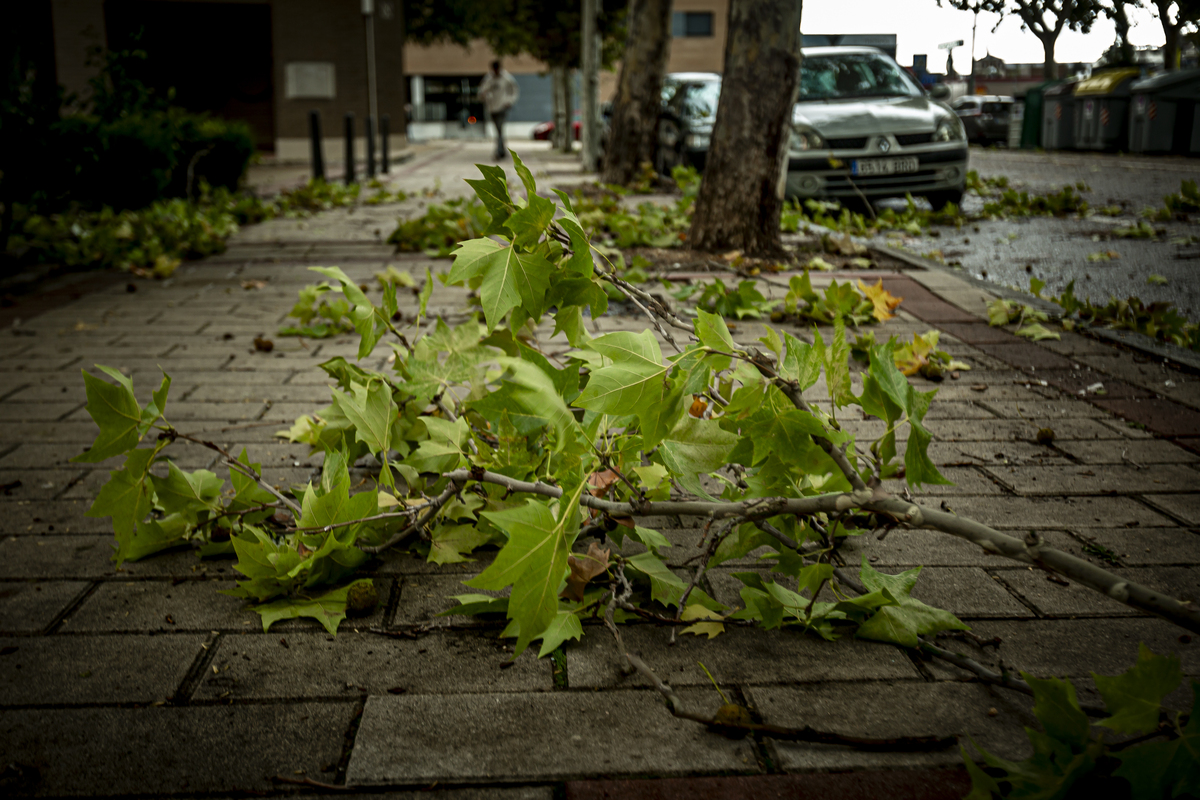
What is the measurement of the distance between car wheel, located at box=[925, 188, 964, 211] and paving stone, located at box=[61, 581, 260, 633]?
9.88m

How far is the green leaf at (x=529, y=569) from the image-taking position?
1.49 metres

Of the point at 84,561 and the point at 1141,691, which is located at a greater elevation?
the point at 1141,691

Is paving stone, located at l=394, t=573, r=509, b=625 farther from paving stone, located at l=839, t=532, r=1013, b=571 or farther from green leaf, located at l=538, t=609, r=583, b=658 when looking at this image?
paving stone, located at l=839, t=532, r=1013, b=571

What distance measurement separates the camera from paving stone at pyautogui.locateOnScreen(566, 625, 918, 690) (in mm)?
1771

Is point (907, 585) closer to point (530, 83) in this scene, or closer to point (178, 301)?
point (178, 301)

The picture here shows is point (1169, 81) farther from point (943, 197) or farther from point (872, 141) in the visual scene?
point (872, 141)

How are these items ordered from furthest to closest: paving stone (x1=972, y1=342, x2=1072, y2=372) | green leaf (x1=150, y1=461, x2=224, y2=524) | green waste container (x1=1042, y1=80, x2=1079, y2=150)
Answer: green waste container (x1=1042, y1=80, x2=1079, y2=150) → paving stone (x1=972, y1=342, x2=1072, y2=372) → green leaf (x1=150, y1=461, x2=224, y2=524)

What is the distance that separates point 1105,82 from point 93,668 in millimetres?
26997

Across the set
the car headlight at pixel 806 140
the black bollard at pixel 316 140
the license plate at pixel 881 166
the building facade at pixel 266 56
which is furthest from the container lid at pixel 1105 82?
the black bollard at pixel 316 140

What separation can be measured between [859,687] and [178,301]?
5229 mm

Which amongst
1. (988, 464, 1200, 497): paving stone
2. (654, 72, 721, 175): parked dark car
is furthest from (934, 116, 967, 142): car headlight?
(988, 464, 1200, 497): paving stone

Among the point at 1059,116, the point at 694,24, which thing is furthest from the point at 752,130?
the point at 694,24

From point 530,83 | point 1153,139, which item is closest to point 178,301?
point 1153,139

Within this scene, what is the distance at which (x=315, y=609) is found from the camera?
78.5 inches
